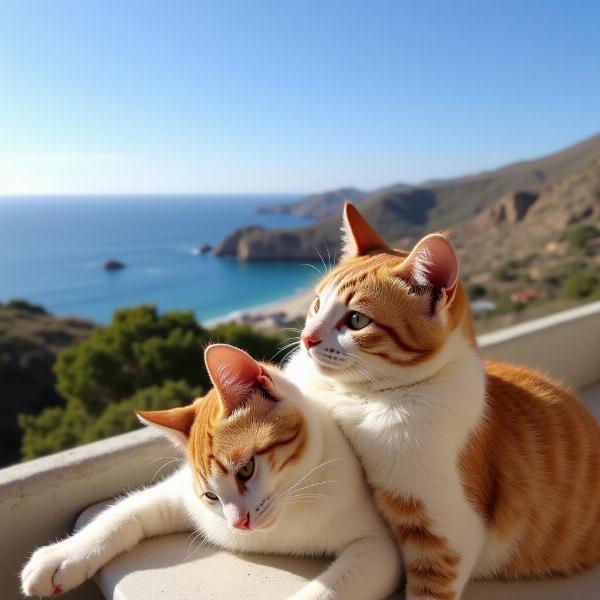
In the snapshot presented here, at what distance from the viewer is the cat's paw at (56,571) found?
943 millimetres

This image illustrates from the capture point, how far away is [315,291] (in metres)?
1.12

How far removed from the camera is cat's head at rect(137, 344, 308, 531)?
2.91 feet

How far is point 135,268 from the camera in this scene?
→ 34.5 metres

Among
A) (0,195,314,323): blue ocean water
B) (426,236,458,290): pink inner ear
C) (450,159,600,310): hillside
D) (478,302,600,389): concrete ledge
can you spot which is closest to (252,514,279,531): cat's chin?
(426,236,458,290): pink inner ear

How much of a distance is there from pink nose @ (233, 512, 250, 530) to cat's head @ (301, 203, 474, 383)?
26 centimetres

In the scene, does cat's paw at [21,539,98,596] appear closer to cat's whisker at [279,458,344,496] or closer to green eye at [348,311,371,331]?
cat's whisker at [279,458,344,496]

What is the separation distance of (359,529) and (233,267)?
29.2m

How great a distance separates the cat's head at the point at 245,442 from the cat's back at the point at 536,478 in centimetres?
29

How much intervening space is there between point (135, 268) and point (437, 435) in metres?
35.2

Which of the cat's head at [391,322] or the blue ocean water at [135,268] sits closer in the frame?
the cat's head at [391,322]

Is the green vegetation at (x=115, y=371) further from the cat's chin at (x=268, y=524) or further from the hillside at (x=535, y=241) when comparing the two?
the hillside at (x=535, y=241)

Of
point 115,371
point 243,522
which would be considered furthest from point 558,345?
point 115,371

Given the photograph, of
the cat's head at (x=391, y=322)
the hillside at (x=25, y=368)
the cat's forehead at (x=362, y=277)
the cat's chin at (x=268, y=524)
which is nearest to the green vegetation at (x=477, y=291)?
the hillside at (x=25, y=368)

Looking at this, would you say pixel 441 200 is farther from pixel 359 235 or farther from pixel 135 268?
pixel 135 268
